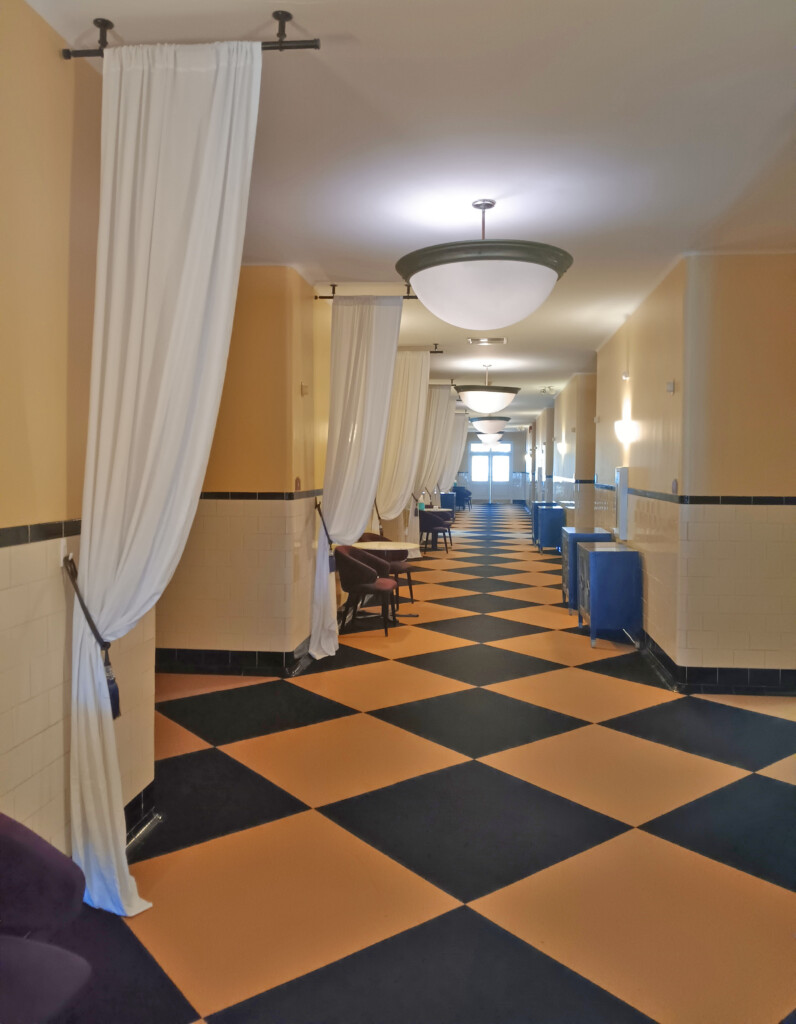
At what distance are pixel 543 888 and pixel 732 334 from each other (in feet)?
10.0

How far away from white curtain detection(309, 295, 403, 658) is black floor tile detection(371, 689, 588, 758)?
1102mm

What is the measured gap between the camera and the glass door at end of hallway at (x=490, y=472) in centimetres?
2427

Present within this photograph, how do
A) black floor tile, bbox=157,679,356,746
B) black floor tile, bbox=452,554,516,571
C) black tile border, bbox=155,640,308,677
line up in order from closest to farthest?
1. black floor tile, bbox=157,679,356,746
2. black tile border, bbox=155,640,308,677
3. black floor tile, bbox=452,554,516,571

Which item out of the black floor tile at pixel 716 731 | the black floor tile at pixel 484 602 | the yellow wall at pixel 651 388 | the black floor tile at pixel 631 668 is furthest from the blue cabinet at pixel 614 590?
the black floor tile at pixel 484 602

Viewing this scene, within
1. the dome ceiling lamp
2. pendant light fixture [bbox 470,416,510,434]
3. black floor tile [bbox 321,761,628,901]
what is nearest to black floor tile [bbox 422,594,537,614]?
black floor tile [bbox 321,761,628,901]

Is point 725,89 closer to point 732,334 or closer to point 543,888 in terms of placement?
point 732,334

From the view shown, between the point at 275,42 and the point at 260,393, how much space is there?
2.44 metres

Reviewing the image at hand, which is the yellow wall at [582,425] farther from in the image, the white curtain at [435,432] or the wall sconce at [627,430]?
the wall sconce at [627,430]

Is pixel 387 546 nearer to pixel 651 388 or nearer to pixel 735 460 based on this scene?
pixel 651 388

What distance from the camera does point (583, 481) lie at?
9.13 metres

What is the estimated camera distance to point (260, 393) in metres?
4.36

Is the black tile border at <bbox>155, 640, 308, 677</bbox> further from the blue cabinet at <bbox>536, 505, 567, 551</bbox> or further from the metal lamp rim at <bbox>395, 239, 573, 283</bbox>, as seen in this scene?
the blue cabinet at <bbox>536, 505, 567, 551</bbox>

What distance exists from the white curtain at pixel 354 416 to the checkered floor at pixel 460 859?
709 millimetres

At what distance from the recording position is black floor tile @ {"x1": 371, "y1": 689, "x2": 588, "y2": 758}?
10.8 feet
